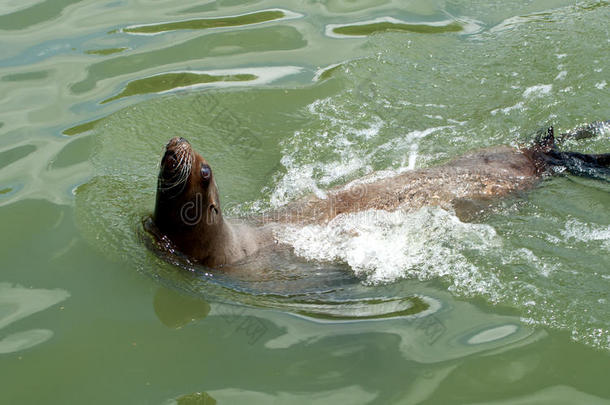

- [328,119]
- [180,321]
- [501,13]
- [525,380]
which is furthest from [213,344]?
[501,13]

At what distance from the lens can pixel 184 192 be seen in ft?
15.3

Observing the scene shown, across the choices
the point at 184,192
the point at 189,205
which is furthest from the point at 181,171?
the point at 189,205

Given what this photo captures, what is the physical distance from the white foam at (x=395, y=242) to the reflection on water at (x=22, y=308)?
6.12 feet

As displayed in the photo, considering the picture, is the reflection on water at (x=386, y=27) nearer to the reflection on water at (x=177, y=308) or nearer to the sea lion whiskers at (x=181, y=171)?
the sea lion whiskers at (x=181, y=171)

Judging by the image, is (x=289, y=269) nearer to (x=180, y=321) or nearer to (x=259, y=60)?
(x=180, y=321)

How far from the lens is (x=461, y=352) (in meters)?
4.29

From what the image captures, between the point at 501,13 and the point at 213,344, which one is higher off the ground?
the point at 501,13

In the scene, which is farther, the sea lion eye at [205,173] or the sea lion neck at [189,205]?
the sea lion eye at [205,173]

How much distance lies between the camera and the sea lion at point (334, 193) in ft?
15.4

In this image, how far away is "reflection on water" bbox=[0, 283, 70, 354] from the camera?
4.47m

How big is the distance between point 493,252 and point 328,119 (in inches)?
107

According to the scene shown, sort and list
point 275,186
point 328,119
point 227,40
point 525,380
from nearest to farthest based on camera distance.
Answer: point 525,380, point 275,186, point 328,119, point 227,40

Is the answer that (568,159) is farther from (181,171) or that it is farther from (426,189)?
(181,171)

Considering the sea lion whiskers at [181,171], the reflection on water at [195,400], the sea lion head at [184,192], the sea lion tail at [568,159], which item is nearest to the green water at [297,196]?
the reflection on water at [195,400]
